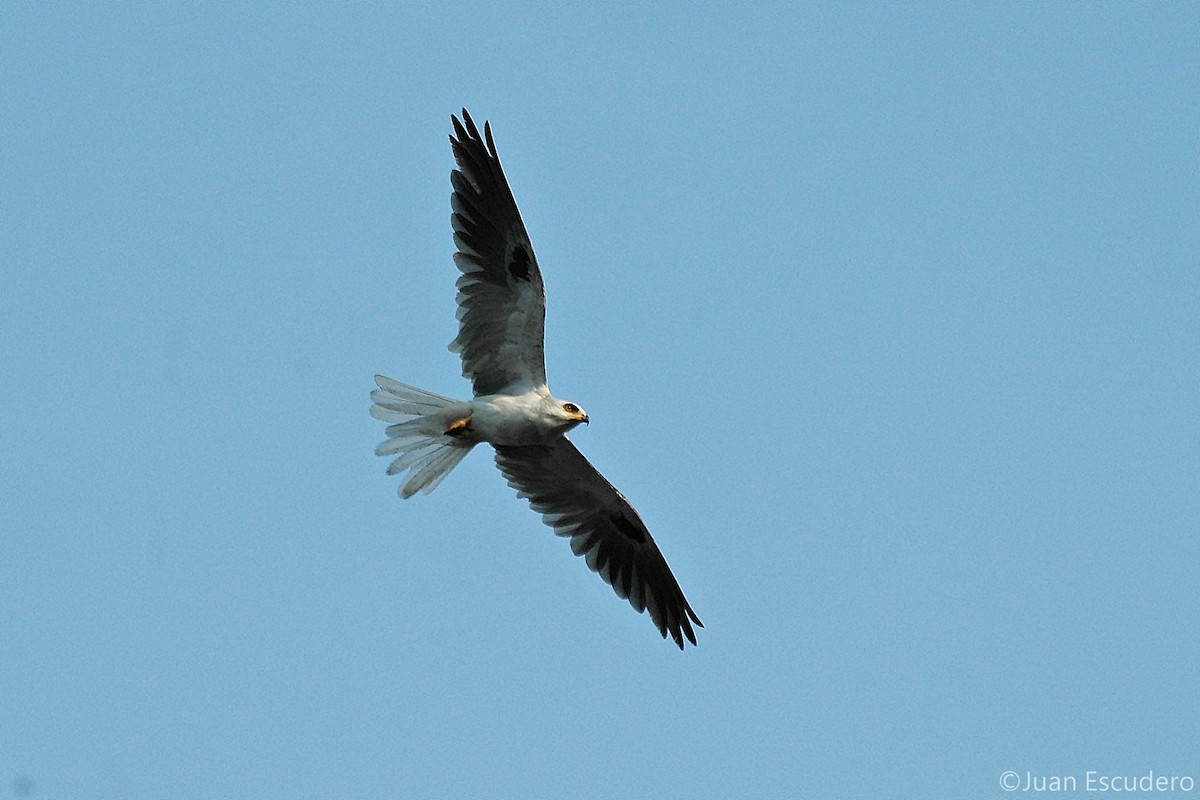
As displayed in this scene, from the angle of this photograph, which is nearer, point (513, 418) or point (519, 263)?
point (519, 263)

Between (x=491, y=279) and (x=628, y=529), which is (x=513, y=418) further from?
(x=628, y=529)

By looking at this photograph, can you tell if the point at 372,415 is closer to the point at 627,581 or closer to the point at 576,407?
the point at 576,407

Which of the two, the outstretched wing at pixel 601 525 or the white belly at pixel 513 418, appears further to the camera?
the outstretched wing at pixel 601 525

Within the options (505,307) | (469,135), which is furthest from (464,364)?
(469,135)

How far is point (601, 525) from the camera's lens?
15492 mm

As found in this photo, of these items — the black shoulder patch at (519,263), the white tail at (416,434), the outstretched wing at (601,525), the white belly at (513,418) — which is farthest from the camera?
the outstretched wing at (601,525)

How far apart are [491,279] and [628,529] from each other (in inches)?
129

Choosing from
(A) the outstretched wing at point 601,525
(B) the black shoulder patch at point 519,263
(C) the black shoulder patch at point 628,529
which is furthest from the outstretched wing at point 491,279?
(C) the black shoulder patch at point 628,529

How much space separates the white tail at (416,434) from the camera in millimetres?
13656

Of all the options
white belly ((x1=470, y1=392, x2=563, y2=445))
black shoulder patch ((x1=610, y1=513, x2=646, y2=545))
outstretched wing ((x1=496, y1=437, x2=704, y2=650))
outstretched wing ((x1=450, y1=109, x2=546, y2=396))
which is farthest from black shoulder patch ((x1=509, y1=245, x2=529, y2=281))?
black shoulder patch ((x1=610, y1=513, x2=646, y2=545))

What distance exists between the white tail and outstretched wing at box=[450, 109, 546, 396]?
0.42 m

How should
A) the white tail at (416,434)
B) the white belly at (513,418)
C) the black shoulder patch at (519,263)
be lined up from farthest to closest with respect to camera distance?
the white tail at (416,434) < the white belly at (513,418) < the black shoulder patch at (519,263)

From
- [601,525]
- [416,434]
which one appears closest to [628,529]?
[601,525]

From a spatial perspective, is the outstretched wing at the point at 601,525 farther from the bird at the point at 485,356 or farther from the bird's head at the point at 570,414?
the bird's head at the point at 570,414
